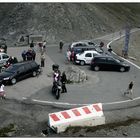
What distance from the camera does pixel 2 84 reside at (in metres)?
31.9

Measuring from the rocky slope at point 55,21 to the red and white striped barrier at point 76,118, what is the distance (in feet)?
113

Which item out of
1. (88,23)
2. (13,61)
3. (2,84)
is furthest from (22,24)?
(2,84)

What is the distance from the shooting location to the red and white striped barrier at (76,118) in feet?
80.2

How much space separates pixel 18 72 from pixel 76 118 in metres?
10.3

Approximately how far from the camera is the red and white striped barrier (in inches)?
963

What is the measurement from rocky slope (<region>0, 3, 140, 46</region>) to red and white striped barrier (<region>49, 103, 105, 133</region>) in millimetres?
34414

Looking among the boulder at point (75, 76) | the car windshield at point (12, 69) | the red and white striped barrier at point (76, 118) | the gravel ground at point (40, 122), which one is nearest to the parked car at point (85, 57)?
the boulder at point (75, 76)

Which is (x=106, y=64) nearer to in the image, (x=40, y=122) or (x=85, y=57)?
(x=85, y=57)

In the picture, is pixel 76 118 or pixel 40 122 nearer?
pixel 76 118

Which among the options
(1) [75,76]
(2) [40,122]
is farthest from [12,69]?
(2) [40,122]

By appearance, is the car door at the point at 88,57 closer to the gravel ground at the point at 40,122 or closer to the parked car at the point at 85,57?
the parked car at the point at 85,57

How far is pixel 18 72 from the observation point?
3366 centimetres

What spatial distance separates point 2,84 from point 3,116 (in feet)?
18.7

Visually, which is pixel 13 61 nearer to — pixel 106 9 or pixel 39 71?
pixel 39 71
